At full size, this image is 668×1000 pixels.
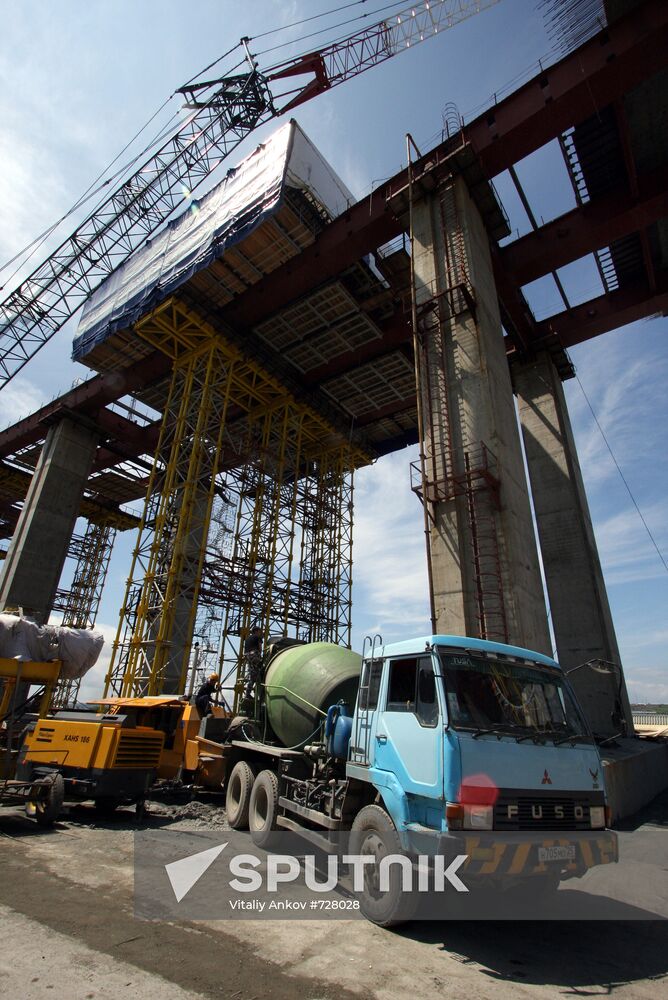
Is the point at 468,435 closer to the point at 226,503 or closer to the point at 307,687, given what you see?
the point at 307,687

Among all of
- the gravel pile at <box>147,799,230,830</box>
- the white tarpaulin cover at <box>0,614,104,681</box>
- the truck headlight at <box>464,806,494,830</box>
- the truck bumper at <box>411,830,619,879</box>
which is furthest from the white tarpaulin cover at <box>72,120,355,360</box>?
the truck bumper at <box>411,830,619,879</box>

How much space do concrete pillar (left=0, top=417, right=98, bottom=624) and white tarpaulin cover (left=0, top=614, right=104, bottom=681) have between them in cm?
1493

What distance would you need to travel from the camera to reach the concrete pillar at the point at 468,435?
12875 mm

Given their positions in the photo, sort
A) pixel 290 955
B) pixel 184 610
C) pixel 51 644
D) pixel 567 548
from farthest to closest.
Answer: pixel 184 610 < pixel 567 548 < pixel 51 644 < pixel 290 955

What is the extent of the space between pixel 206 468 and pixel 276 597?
7.57 metres

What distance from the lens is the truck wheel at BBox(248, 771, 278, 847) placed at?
25.7 feet

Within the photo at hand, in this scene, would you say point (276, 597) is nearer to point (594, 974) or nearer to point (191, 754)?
point (191, 754)

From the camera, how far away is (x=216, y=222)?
23.2m

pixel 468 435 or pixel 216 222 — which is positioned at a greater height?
pixel 216 222

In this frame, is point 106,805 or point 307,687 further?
point 106,805

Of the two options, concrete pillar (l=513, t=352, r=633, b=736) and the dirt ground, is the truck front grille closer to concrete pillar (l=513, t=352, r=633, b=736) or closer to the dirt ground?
the dirt ground

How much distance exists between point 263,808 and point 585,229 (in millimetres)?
20326

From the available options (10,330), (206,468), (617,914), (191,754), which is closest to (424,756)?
(617,914)

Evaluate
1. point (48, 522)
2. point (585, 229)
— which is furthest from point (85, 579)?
point (585, 229)
